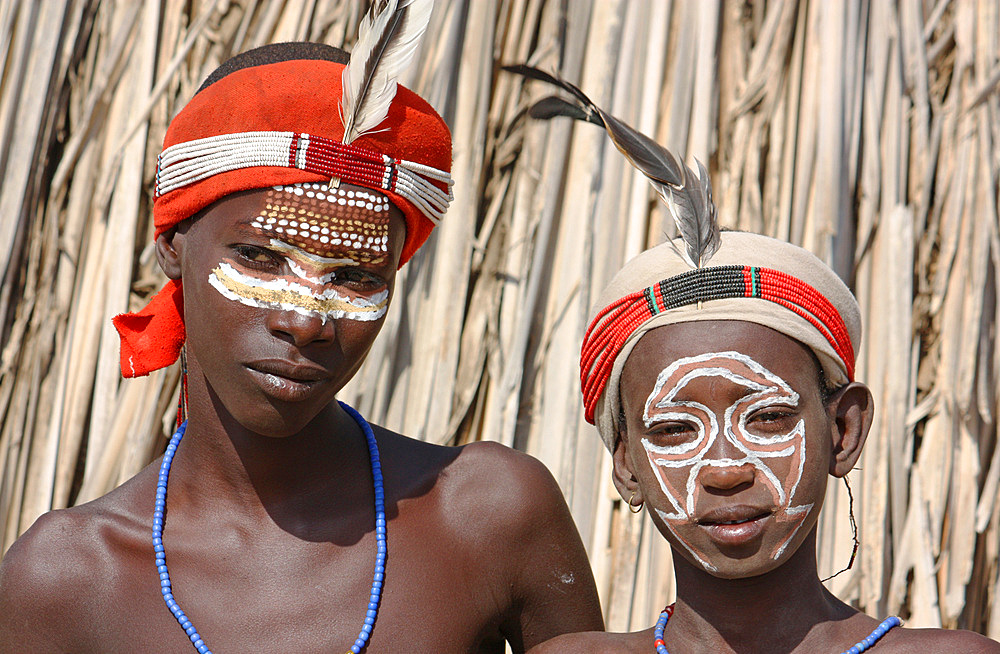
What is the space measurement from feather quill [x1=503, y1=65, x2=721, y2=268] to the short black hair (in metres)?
0.38

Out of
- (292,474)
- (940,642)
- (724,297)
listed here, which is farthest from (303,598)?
(940,642)

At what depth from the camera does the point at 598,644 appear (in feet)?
5.51

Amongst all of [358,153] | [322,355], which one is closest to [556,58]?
[358,153]

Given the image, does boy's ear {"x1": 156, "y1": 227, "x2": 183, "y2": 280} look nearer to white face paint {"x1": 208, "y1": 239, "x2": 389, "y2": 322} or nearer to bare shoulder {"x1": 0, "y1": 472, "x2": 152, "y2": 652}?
white face paint {"x1": 208, "y1": 239, "x2": 389, "y2": 322}

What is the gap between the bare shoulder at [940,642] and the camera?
150 centimetres

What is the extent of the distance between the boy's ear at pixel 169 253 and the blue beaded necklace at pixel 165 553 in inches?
12.3

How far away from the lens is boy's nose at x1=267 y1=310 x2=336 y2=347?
1712 mm

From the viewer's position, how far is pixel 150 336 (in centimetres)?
203

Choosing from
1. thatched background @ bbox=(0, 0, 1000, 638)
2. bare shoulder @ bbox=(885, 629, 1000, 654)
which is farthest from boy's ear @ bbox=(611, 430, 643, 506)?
thatched background @ bbox=(0, 0, 1000, 638)

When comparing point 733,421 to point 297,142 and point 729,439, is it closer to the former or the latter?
point 729,439

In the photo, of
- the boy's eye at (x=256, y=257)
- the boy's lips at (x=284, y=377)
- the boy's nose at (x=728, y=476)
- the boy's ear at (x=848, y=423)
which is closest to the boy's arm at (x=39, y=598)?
the boy's lips at (x=284, y=377)

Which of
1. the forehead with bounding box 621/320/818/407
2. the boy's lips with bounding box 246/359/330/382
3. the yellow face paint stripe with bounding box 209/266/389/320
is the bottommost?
the boy's lips with bounding box 246/359/330/382

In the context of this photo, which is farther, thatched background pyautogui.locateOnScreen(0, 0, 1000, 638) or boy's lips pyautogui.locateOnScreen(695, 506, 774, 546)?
thatched background pyautogui.locateOnScreen(0, 0, 1000, 638)

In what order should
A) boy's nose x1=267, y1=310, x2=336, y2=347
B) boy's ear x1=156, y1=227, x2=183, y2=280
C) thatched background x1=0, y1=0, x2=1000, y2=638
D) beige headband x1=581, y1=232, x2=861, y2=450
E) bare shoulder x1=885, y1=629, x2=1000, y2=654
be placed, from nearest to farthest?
1. bare shoulder x1=885, y1=629, x2=1000, y2=654
2. beige headband x1=581, y1=232, x2=861, y2=450
3. boy's nose x1=267, y1=310, x2=336, y2=347
4. boy's ear x1=156, y1=227, x2=183, y2=280
5. thatched background x1=0, y1=0, x2=1000, y2=638
